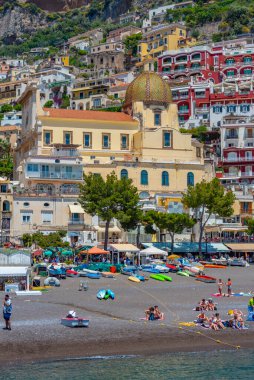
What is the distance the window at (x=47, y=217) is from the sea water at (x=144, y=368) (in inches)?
1576

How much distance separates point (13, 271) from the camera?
155 ft

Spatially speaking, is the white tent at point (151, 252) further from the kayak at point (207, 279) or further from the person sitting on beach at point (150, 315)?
the person sitting on beach at point (150, 315)

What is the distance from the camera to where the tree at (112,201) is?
218 ft

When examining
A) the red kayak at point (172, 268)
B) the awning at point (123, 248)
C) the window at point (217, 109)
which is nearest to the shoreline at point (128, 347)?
the red kayak at point (172, 268)

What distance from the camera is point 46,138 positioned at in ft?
277

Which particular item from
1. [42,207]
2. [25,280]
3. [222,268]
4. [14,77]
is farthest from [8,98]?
[25,280]

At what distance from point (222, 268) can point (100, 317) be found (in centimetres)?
2595

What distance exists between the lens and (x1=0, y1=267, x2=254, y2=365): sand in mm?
33562

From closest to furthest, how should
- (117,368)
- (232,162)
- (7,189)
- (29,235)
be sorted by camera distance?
(117,368)
(29,235)
(7,189)
(232,162)

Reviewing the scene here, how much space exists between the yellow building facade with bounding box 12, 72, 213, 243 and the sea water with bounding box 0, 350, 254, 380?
42987mm

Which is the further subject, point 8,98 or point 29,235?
point 8,98

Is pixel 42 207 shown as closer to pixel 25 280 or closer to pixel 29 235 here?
pixel 29 235

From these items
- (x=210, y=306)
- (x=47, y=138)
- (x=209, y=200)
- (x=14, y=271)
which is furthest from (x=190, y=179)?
(x=210, y=306)

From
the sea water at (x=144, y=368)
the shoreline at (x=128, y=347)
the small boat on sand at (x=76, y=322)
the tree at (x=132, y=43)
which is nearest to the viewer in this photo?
the sea water at (x=144, y=368)
